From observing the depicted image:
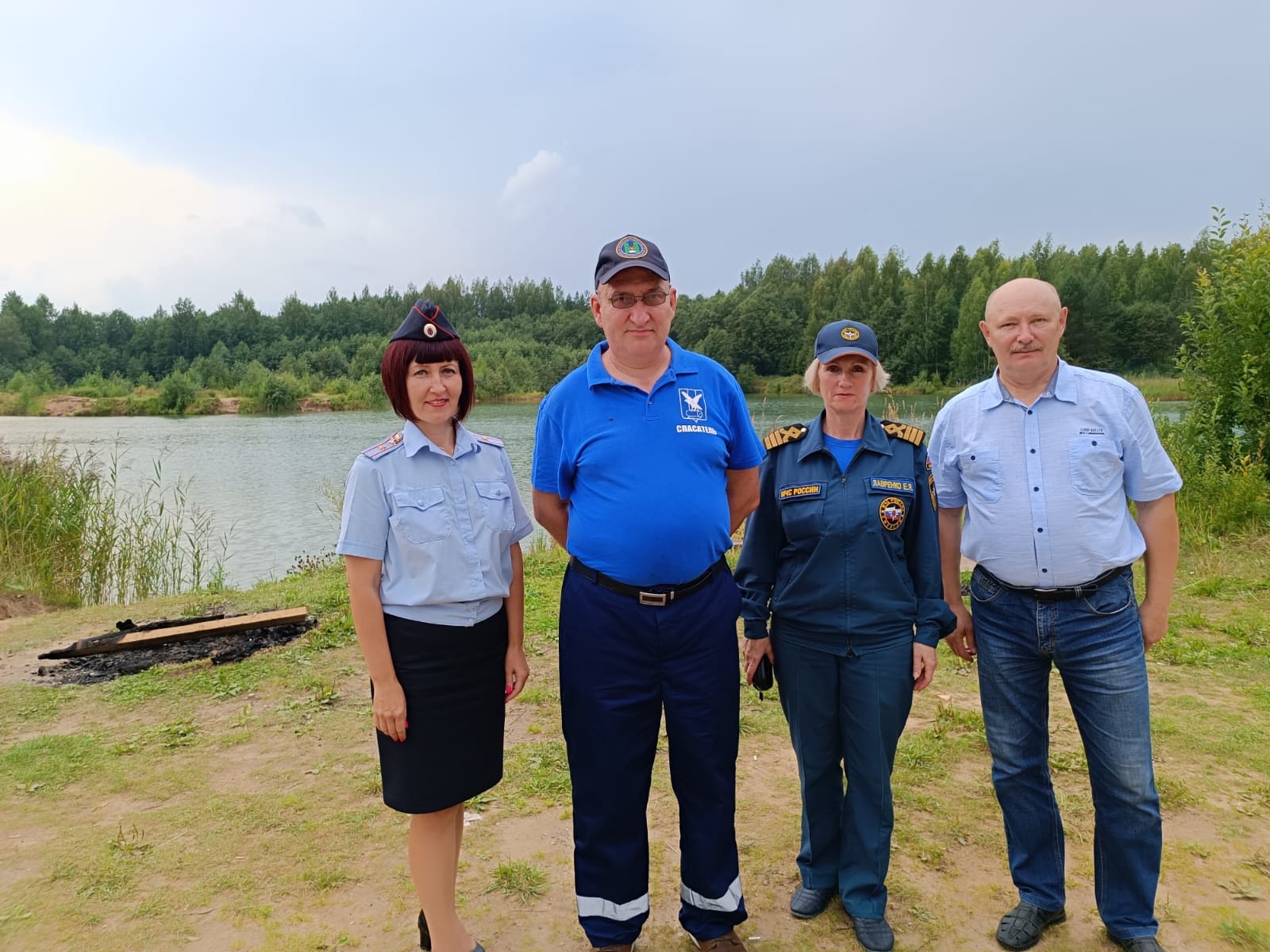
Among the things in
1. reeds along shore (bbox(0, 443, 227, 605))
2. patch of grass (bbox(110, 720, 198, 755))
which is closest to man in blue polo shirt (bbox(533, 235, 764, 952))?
patch of grass (bbox(110, 720, 198, 755))

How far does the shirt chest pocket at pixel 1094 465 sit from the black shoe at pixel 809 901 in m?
1.70

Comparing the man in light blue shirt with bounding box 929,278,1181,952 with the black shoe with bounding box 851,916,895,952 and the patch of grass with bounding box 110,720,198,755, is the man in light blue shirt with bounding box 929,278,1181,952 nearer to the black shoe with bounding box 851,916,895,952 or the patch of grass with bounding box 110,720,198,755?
the black shoe with bounding box 851,916,895,952

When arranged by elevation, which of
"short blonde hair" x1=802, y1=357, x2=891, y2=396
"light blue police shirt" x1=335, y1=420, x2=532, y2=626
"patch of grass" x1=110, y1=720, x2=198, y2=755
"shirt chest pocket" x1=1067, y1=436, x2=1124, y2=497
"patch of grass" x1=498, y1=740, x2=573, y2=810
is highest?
"short blonde hair" x1=802, y1=357, x2=891, y2=396

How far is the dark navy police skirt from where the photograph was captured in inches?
→ 92.7

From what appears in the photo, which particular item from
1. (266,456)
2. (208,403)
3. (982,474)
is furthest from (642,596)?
(208,403)

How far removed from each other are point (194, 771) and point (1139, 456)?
14.7ft

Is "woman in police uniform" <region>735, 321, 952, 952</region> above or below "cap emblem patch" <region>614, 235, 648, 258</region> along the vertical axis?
below

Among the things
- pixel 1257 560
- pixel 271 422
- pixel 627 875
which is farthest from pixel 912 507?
pixel 271 422

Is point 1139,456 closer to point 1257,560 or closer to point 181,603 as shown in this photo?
point 1257,560

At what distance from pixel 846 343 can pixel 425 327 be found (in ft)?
4.50

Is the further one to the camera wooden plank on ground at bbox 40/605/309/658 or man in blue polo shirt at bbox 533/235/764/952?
wooden plank on ground at bbox 40/605/309/658

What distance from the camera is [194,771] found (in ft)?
13.1

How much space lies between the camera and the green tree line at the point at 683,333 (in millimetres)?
53500

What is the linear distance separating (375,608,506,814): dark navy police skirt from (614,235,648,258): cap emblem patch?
1.26 metres
